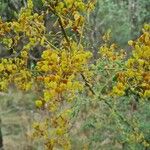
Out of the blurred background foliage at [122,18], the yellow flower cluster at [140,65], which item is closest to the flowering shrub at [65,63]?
the yellow flower cluster at [140,65]

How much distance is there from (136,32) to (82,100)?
9.68m

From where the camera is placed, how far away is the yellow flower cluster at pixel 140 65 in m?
2.86

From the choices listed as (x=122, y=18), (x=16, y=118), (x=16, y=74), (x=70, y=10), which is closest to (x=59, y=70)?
(x=70, y=10)

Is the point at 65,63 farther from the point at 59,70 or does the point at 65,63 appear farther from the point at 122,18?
the point at 122,18

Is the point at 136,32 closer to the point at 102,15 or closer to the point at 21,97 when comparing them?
the point at 102,15

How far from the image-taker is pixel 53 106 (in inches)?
128

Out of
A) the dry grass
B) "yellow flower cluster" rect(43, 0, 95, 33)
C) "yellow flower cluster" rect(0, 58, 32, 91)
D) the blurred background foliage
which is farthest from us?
the blurred background foliage

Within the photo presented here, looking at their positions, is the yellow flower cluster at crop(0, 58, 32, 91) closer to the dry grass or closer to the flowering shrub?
the flowering shrub

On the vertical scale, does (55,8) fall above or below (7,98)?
above

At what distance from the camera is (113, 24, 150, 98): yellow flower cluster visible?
9.38 feet

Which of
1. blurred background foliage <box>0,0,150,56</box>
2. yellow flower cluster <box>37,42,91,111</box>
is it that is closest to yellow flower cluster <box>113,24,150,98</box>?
yellow flower cluster <box>37,42,91,111</box>

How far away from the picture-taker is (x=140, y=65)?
300 centimetres

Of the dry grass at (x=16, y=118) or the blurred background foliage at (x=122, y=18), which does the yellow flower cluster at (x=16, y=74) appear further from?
the blurred background foliage at (x=122, y=18)

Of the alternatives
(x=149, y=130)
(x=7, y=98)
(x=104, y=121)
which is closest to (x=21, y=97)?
(x=7, y=98)
